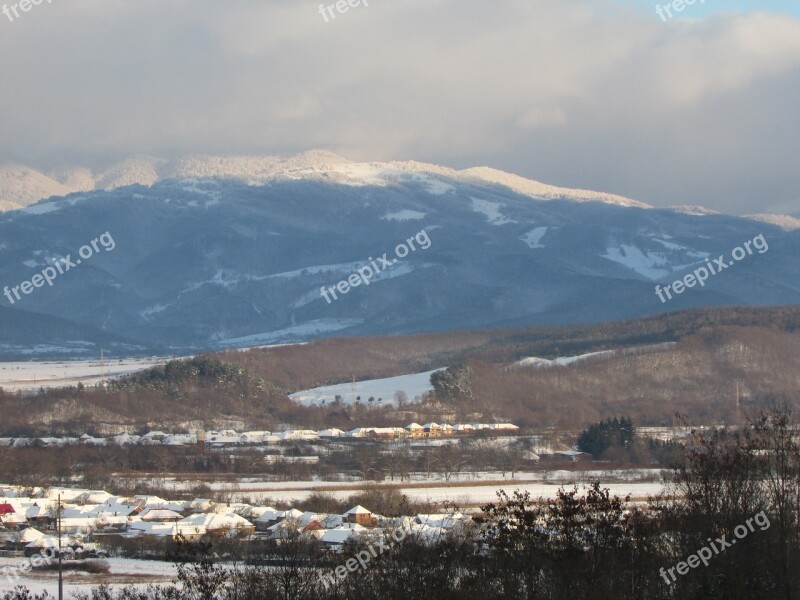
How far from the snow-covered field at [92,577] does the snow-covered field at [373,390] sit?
5955cm

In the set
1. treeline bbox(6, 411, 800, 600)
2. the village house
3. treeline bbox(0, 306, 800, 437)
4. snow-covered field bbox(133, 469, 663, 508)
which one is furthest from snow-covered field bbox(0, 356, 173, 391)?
treeline bbox(6, 411, 800, 600)

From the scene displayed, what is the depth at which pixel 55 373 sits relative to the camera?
5394 inches

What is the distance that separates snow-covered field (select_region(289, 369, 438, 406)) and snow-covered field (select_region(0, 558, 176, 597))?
5955 centimetres

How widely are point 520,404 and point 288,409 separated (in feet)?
55.3

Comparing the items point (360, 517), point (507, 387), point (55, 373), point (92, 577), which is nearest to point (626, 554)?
point (92, 577)

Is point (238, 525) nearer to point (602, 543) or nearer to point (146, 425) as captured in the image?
point (602, 543)

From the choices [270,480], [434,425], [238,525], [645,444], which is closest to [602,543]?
[238,525]

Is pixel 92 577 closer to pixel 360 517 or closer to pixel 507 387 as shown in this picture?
pixel 360 517

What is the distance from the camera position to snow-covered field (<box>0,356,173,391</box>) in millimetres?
115000

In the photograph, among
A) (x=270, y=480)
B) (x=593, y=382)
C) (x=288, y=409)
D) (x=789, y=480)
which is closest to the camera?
(x=789, y=480)

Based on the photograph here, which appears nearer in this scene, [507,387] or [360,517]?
[360,517]

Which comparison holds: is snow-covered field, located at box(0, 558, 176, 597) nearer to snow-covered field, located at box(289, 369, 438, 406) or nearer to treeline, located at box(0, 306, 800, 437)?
treeline, located at box(0, 306, 800, 437)

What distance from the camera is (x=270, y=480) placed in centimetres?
6353

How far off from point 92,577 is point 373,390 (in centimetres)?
7095
